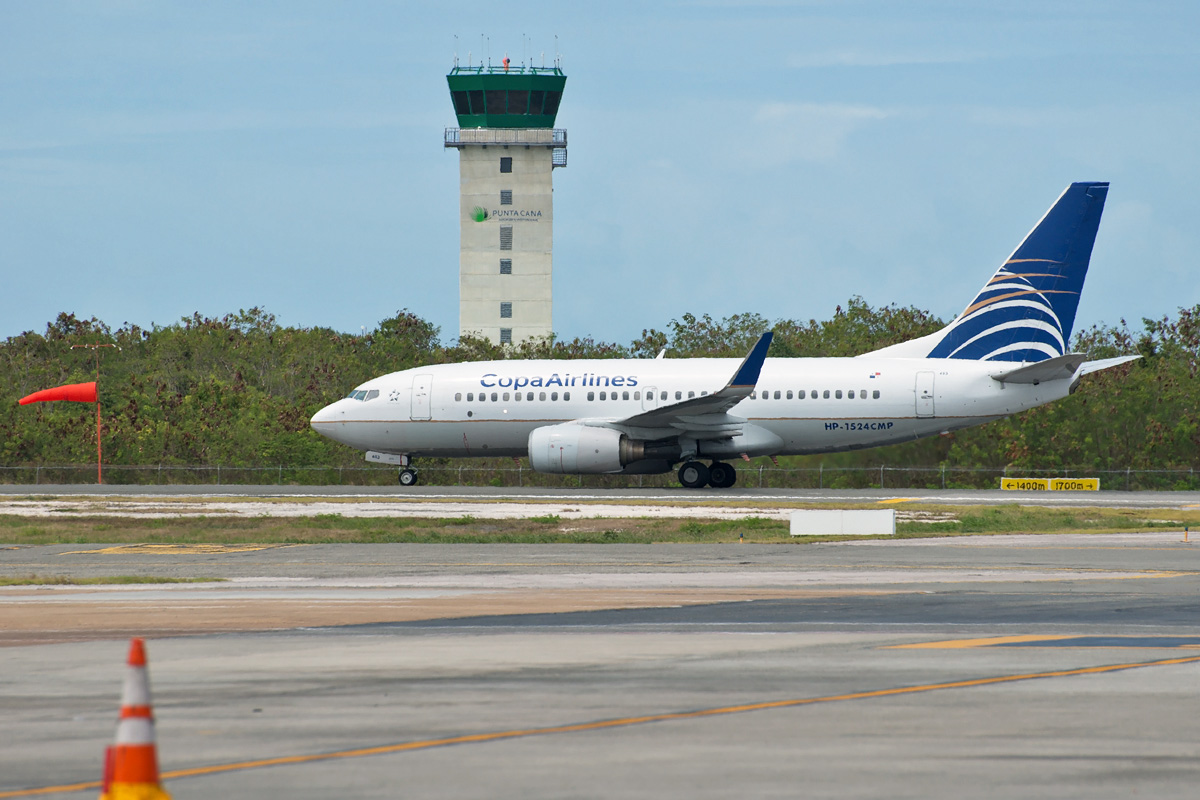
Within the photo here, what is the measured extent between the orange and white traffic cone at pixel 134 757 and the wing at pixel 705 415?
3058 centimetres

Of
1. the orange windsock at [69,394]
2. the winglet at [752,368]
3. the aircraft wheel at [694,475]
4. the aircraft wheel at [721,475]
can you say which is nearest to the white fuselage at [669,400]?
the aircraft wheel at [694,475]

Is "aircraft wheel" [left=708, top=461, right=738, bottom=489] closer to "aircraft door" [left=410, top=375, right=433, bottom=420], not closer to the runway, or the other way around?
"aircraft door" [left=410, top=375, right=433, bottom=420]

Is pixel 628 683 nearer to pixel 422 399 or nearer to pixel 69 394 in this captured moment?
pixel 422 399

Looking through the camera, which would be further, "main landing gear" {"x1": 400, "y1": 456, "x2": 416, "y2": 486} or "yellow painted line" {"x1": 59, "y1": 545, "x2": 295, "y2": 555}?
"main landing gear" {"x1": 400, "y1": 456, "x2": 416, "y2": 486}

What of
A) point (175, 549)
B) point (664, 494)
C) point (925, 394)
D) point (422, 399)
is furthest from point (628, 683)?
point (422, 399)

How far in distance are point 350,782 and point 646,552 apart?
1674 cm

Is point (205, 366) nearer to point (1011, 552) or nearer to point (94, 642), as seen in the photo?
point (1011, 552)

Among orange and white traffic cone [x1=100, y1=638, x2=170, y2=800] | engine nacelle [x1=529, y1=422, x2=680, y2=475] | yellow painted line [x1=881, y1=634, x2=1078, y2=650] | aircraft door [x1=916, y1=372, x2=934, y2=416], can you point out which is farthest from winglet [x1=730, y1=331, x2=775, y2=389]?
orange and white traffic cone [x1=100, y1=638, x2=170, y2=800]

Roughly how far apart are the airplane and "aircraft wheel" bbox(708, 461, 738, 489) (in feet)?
0.14

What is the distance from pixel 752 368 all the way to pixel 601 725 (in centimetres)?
2785

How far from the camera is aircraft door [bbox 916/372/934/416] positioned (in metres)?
37.9

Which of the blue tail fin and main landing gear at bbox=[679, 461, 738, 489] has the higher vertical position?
the blue tail fin

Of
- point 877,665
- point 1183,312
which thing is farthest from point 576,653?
point 1183,312

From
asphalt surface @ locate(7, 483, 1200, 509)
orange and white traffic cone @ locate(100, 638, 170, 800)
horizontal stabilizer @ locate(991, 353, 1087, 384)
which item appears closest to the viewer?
orange and white traffic cone @ locate(100, 638, 170, 800)
